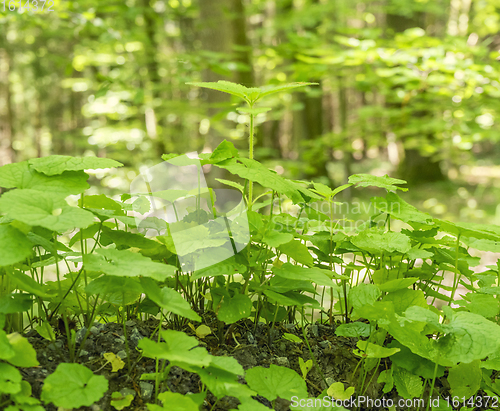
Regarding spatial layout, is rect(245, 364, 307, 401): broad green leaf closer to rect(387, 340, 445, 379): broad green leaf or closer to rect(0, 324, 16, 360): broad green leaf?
rect(387, 340, 445, 379): broad green leaf

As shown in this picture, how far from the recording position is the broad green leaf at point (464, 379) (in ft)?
3.26

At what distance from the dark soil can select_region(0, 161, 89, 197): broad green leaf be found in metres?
0.41

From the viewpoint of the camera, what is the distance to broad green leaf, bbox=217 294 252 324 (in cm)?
92

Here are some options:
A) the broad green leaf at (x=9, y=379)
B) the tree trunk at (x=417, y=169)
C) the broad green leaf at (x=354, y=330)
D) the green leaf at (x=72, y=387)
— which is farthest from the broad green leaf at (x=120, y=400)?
the tree trunk at (x=417, y=169)

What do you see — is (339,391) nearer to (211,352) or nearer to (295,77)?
(211,352)

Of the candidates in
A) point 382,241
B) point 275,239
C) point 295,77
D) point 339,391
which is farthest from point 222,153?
point 295,77

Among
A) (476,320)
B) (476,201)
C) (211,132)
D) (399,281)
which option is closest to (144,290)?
(399,281)

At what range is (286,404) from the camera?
958 millimetres

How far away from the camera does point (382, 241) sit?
1045 mm

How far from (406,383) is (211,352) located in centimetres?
57

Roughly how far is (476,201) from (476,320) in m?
9.89

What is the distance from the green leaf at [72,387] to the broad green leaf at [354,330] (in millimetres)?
652

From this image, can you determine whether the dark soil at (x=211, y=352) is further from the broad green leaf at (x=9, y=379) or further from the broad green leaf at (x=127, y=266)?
the broad green leaf at (x=127, y=266)

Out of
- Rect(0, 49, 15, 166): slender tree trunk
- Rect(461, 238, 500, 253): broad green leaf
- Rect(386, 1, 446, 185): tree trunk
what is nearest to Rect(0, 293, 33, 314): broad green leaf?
Rect(461, 238, 500, 253): broad green leaf
